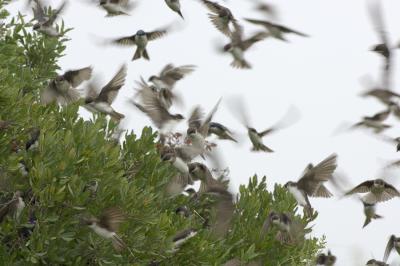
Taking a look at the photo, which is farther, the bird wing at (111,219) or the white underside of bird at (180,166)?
the white underside of bird at (180,166)

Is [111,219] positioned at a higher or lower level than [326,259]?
higher

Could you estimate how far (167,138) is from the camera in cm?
1491

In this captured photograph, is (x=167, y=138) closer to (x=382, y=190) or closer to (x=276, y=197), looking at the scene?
(x=276, y=197)

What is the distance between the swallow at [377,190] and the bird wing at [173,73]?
4.78 meters

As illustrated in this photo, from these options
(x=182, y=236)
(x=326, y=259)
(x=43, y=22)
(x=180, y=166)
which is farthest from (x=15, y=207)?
(x=326, y=259)

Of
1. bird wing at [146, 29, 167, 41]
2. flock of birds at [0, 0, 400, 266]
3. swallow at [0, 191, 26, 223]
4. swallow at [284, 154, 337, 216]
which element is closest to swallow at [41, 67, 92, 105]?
flock of birds at [0, 0, 400, 266]

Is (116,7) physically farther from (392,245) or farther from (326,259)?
(392,245)

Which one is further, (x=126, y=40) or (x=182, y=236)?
(x=126, y=40)

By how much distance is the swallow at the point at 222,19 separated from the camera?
52.0 ft

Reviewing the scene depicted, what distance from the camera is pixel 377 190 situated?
598 inches

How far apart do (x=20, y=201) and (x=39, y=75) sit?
249 inches

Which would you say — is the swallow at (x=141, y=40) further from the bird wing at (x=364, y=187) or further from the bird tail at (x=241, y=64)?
the bird wing at (x=364, y=187)

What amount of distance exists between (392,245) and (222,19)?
5.80 m

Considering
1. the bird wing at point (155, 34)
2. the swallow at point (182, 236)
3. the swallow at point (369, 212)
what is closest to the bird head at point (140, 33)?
the bird wing at point (155, 34)
